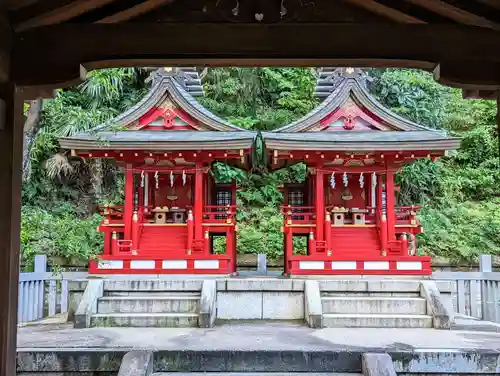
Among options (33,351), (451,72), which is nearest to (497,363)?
(451,72)

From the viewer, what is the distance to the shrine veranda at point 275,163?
11109mm

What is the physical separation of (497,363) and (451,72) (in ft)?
15.3

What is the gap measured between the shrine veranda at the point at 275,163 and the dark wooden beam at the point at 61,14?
7.78m

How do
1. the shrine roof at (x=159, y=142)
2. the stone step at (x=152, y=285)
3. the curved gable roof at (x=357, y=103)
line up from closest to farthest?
the stone step at (x=152, y=285)
the shrine roof at (x=159, y=142)
the curved gable roof at (x=357, y=103)

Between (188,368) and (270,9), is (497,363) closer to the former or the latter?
(188,368)

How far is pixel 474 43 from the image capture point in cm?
318

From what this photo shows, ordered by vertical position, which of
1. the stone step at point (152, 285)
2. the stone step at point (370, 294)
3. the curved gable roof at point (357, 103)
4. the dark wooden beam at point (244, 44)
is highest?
the curved gable roof at point (357, 103)

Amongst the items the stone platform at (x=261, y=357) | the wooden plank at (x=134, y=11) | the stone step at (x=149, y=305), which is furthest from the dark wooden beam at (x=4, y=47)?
the stone step at (x=149, y=305)

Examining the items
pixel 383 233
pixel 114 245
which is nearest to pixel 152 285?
pixel 114 245

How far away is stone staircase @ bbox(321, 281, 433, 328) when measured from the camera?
356 inches

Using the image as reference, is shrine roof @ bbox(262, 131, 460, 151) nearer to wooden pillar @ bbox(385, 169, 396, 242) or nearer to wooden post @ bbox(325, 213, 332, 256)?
wooden pillar @ bbox(385, 169, 396, 242)

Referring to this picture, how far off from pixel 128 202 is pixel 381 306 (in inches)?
243

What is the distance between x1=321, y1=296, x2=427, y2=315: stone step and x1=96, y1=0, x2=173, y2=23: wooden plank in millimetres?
7680

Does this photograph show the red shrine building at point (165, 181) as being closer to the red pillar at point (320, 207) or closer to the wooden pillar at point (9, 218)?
the red pillar at point (320, 207)
